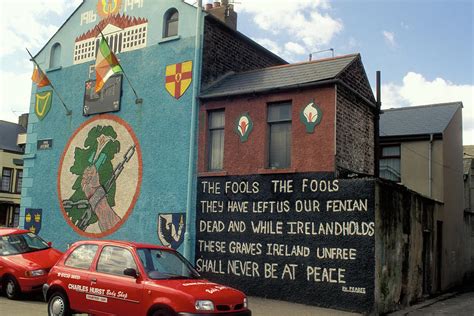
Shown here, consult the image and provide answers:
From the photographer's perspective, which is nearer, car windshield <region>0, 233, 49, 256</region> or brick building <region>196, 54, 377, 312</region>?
brick building <region>196, 54, 377, 312</region>

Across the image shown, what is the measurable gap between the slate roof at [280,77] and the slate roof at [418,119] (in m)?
7.20

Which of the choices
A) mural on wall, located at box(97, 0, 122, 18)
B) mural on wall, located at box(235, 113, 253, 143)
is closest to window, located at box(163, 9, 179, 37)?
mural on wall, located at box(97, 0, 122, 18)

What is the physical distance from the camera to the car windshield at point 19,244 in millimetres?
12978

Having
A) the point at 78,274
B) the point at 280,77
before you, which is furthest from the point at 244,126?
the point at 78,274

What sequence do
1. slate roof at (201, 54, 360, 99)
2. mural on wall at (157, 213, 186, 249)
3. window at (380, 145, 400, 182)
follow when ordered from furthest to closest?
window at (380, 145, 400, 182), mural on wall at (157, 213, 186, 249), slate roof at (201, 54, 360, 99)

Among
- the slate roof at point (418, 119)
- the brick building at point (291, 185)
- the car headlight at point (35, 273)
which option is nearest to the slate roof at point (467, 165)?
the slate roof at point (418, 119)

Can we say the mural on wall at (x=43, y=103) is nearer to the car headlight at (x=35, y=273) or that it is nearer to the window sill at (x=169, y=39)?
the window sill at (x=169, y=39)

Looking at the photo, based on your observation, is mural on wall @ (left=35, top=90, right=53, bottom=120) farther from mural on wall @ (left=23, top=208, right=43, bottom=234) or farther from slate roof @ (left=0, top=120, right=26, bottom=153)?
slate roof @ (left=0, top=120, right=26, bottom=153)

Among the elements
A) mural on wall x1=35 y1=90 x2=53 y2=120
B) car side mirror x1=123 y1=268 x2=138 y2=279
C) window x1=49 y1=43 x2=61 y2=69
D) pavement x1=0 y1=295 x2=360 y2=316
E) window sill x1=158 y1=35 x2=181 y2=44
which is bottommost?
pavement x1=0 y1=295 x2=360 y2=316

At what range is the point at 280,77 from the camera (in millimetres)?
15039

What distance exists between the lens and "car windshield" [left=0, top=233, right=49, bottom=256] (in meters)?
13.0

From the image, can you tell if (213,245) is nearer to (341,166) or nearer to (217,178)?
(217,178)

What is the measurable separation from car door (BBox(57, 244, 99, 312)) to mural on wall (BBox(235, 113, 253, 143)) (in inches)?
246

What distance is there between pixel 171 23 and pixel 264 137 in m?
5.38
